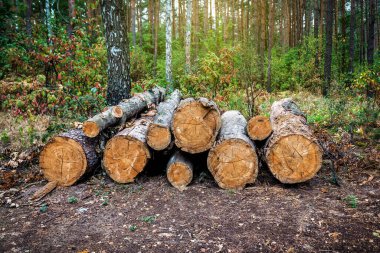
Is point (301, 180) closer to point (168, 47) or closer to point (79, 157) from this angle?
point (79, 157)

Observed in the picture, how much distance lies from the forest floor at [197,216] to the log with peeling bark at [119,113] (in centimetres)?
88

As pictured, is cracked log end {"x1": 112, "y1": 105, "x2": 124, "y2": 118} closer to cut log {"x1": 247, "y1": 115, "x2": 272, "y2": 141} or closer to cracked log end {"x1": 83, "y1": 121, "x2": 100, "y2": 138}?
cracked log end {"x1": 83, "y1": 121, "x2": 100, "y2": 138}

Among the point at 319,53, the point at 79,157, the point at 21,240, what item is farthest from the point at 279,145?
the point at 319,53

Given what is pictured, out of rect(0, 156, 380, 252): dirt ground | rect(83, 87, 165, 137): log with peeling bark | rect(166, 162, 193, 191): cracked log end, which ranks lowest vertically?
rect(0, 156, 380, 252): dirt ground

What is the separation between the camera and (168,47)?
13.4m

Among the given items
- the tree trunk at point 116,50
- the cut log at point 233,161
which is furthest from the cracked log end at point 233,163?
the tree trunk at point 116,50

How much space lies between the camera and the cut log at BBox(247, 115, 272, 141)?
4441 millimetres

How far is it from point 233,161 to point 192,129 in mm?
778

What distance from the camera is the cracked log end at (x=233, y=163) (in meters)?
4.20

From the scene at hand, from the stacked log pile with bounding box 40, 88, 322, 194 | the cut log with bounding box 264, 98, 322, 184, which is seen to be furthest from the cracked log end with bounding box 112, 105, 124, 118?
the cut log with bounding box 264, 98, 322, 184

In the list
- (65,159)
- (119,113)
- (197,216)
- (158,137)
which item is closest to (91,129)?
(65,159)

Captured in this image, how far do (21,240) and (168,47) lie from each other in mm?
11455

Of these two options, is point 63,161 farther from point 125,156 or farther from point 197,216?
point 197,216

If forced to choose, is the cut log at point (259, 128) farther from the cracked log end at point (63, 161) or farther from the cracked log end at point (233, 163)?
the cracked log end at point (63, 161)
